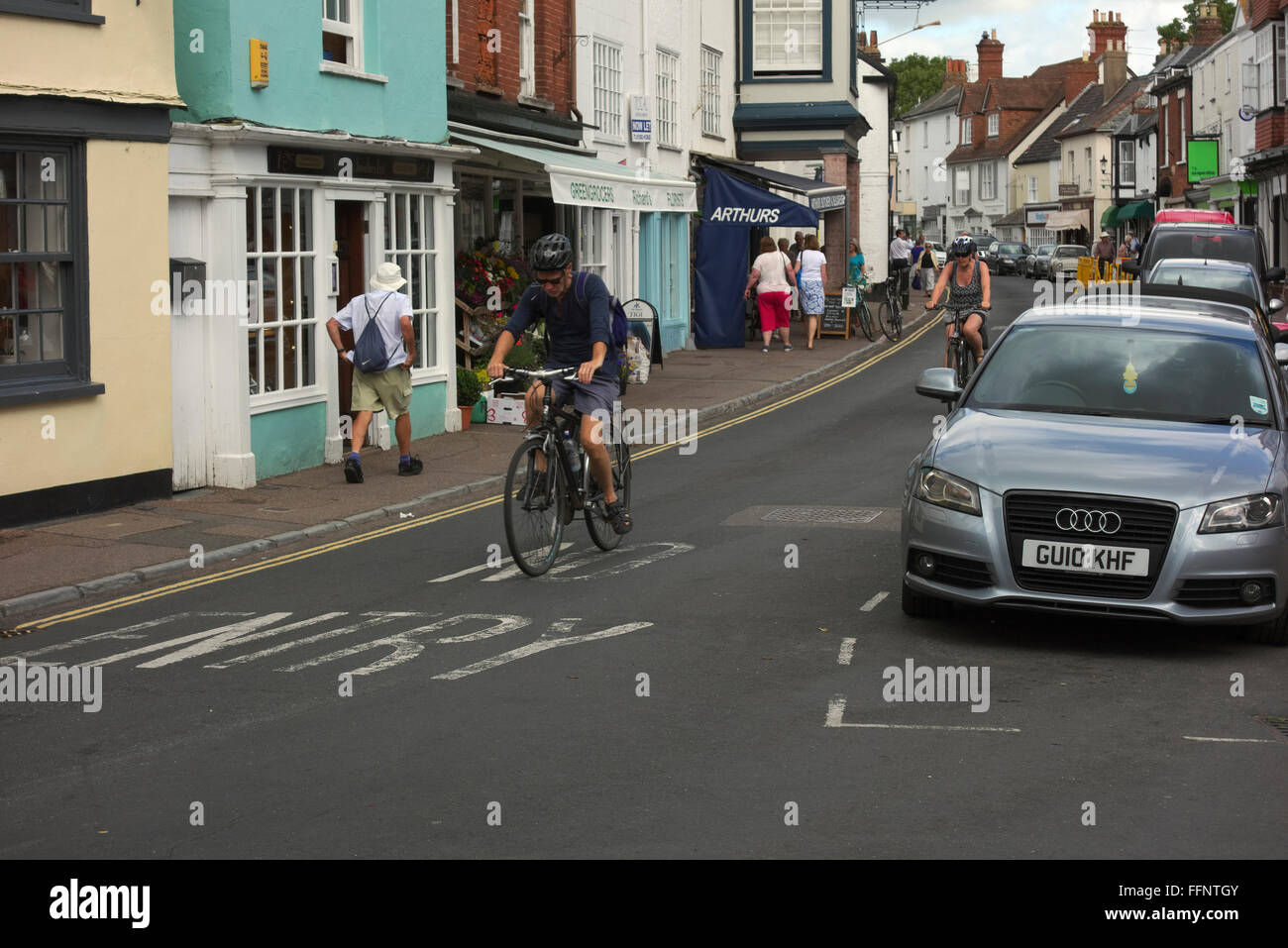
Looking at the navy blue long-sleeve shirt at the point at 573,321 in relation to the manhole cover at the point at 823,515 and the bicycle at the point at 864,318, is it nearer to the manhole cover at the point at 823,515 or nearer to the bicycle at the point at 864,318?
the manhole cover at the point at 823,515

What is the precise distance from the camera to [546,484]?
1051 centimetres

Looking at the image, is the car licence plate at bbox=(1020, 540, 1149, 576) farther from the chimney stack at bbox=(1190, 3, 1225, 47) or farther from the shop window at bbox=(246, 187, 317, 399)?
the chimney stack at bbox=(1190, 3, 1225, 47)

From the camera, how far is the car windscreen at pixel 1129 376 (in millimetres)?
9016

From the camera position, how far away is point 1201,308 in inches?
408

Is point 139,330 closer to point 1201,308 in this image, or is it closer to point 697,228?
point 1201,308

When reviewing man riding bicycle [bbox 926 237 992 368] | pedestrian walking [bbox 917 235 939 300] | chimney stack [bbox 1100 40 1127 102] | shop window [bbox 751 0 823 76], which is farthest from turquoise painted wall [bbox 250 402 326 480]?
chimney stack [bbox 1100 40 1127 102]

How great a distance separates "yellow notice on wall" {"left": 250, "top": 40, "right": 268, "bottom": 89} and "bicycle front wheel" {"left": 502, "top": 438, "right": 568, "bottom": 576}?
597cm

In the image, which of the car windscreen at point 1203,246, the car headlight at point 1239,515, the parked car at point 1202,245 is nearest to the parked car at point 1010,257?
the parked car at point 1202,245

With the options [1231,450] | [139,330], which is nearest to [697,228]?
[139,330]

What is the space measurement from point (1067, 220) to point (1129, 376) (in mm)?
85564

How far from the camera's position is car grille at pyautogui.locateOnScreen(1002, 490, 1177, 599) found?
7.89m

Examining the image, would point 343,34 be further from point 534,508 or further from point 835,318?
point 835,318

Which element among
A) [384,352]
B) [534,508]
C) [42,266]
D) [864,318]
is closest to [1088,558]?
[534,508]

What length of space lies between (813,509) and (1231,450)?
16.5ft
